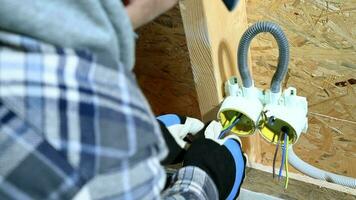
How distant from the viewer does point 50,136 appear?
0.42 m

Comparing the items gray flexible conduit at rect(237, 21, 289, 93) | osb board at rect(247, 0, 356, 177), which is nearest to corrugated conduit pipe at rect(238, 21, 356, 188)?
gray flexible conduit at rect(237, 21, 289, 93)

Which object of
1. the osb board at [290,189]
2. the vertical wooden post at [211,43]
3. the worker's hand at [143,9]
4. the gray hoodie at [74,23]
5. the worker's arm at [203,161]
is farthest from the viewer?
the osb board at [290,189]

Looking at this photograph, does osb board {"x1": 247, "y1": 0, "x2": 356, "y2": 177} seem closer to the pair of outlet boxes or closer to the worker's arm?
the pair of outlet boxes

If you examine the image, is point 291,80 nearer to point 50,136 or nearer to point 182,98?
point 182,98

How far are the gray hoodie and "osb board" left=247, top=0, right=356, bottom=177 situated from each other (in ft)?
1.87

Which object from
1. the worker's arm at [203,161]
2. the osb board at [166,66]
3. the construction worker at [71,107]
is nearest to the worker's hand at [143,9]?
the construction worker at [71,107]

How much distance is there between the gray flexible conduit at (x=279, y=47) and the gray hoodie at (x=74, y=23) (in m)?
0.46

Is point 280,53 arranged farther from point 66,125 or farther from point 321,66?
point 66,125

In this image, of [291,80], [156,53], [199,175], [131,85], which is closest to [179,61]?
[156,53]

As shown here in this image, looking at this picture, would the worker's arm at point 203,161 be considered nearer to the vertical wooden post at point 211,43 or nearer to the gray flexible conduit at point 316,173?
the vertical wooden post at point 211,43

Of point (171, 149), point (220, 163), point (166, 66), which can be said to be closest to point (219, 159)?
point (220, 163)

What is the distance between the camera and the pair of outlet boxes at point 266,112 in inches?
36.1

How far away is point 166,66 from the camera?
1.15 meters

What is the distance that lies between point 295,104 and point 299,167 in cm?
24
